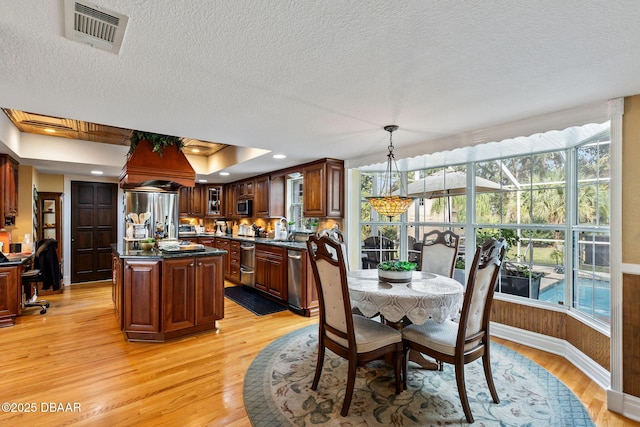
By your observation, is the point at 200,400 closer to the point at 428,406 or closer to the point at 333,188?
the point at 428,406

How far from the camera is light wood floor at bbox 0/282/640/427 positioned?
2.12m

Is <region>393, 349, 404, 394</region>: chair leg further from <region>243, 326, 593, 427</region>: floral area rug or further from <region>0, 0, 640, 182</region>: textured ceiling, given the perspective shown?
<region>0, 0, 640, 182</region>: textured ceiling

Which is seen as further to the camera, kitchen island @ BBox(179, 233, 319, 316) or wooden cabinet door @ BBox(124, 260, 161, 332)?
kitchen island @ BBox(179, 233, 319, 316)

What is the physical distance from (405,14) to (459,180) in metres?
3.09

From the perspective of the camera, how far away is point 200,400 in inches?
90.2

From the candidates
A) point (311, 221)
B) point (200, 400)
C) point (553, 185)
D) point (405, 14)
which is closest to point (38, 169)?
point (311, 221)

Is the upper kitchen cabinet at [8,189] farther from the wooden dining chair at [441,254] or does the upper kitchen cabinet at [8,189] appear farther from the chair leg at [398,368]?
the wooden dining chair at [441,254]

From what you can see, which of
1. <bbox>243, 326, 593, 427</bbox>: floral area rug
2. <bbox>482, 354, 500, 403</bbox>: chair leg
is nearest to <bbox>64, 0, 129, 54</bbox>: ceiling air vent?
<bbox>243, 326, 593, 427</bbox>: floral area rug

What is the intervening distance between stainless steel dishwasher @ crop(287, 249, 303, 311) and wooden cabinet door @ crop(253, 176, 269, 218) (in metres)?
1.66

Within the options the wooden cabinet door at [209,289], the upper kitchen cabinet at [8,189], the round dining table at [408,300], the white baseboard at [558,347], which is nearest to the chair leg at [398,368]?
the round dining table at [408,300]

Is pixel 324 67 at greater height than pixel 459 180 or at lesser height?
greater

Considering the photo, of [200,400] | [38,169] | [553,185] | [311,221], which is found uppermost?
[38,169]

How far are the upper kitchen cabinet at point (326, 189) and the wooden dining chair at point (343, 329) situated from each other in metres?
2.32

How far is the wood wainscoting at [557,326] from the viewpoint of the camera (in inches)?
104
